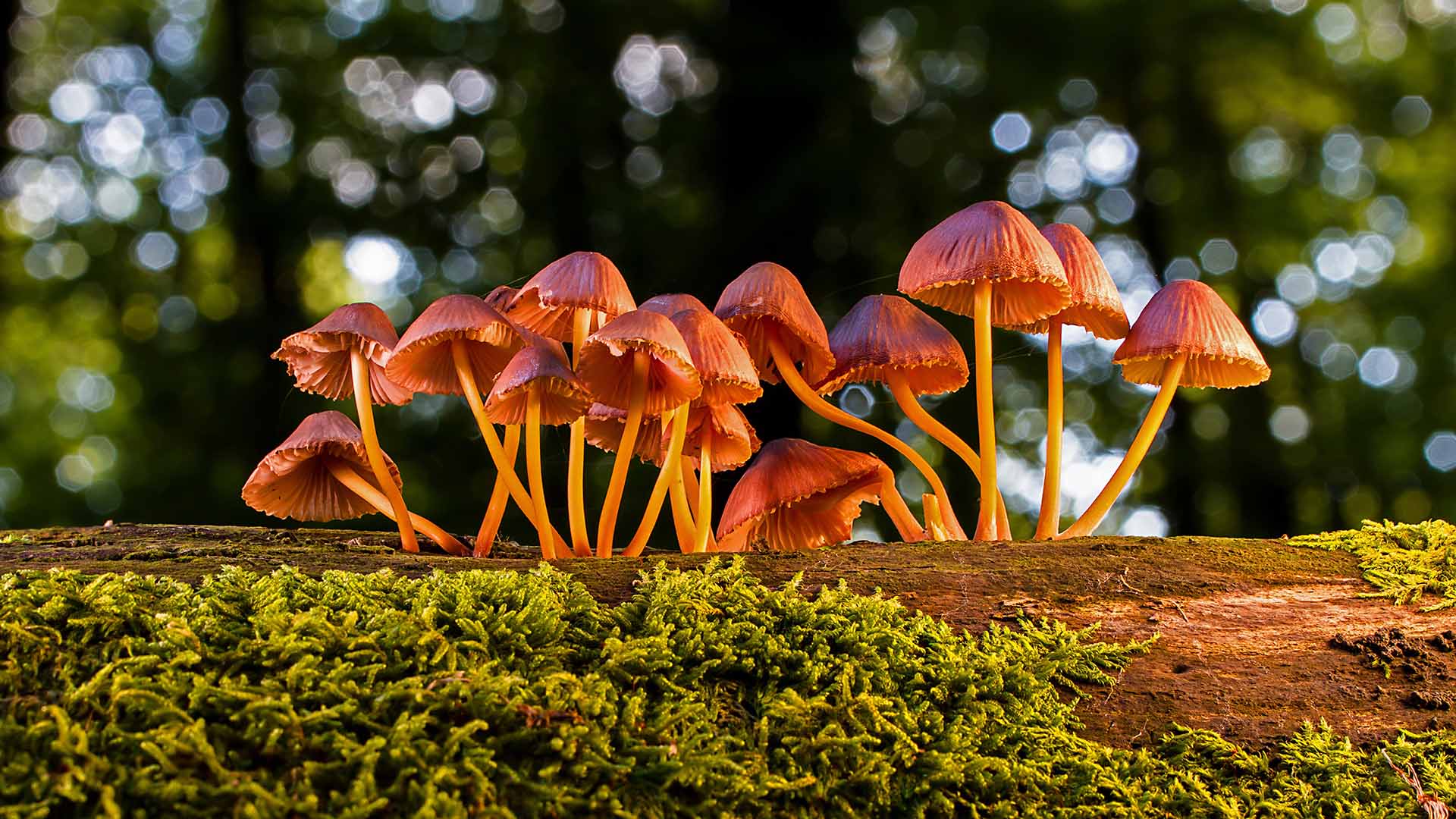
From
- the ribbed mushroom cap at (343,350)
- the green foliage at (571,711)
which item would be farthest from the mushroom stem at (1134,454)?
the ribbed mushroom cap at (343,350)

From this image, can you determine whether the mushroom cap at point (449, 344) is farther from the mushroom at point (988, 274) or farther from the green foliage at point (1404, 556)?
the green foliage at point (1404, 556)

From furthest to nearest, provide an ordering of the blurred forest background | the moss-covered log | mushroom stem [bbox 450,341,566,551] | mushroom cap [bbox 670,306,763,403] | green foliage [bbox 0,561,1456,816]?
the blurred forest background, mushroom stem [bbox 450,341,566,551], mushroom cap [bbox 670,306,763,403], the moss-covered log, green foliage [bbox 0,561,1456,816]

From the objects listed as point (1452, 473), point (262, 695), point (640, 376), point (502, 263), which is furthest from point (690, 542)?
point (1452, 473)

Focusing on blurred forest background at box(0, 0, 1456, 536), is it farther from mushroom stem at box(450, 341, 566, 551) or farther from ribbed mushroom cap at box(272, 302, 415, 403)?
mushroom stem at box(450, 341, 566, 551)

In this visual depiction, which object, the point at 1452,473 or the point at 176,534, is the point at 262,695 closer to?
the point at 176,534

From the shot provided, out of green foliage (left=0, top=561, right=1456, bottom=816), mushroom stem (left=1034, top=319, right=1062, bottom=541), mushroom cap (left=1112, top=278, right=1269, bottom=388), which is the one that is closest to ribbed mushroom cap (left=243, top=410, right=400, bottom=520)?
green foliage (left=0, top=561, right=1456, bottom=816)

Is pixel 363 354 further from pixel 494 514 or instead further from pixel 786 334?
pixel 786 334
